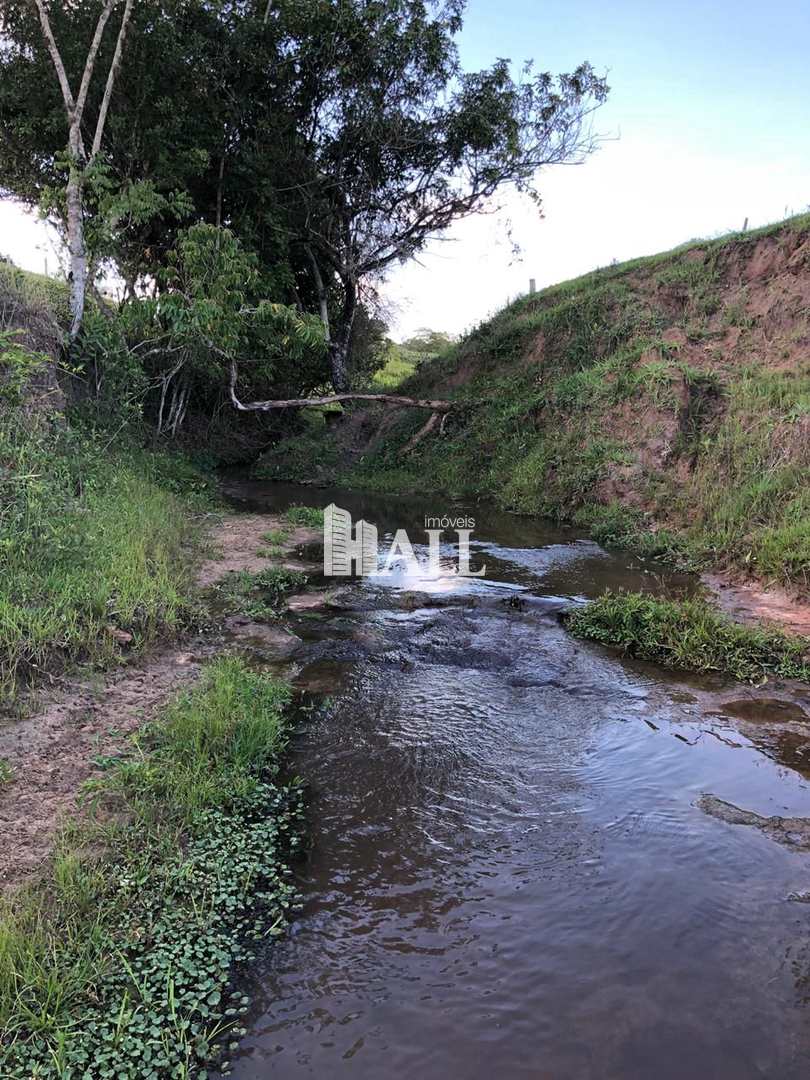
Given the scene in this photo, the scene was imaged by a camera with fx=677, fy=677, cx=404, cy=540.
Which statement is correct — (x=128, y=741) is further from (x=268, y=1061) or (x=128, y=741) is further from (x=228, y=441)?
(x=228, y=441)

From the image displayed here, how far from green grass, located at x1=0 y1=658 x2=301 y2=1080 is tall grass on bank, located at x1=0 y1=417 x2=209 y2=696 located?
1115 mm

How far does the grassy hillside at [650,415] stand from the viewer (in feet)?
29.2

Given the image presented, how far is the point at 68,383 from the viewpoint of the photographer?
10.3 metres

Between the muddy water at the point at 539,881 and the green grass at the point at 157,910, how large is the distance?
185 millimetres

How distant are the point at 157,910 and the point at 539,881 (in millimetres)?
1665

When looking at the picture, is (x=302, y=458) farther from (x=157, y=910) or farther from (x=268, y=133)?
(x=157, y=910)

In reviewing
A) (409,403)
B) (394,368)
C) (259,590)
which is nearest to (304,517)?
(259,590)

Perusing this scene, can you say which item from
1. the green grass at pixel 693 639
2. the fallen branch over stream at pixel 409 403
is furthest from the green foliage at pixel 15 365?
the fallen branch over stream at pixel 409 403

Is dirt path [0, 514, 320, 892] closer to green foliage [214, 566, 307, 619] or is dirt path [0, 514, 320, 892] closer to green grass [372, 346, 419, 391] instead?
green foliage [214, 566, 307, 619]

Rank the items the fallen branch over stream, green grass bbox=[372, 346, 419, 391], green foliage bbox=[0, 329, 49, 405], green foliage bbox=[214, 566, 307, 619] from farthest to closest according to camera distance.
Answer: green grass bbox=[372, 346, 419, 391] → the fallen branch over stream → green foliage bbox=[214, 566, 307, 619] → green foliage bbox=[0, 329, 49, 405]

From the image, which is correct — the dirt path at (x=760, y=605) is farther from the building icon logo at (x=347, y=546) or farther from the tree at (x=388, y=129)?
the tree at (x=388, y=129)

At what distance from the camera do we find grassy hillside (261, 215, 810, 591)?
8.91 m

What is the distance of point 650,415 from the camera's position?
11500 millimetres

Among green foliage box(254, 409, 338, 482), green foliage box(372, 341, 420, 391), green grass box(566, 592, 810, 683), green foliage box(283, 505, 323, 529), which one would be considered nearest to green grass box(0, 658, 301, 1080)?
green grass box(566, 592, 810, 683)
